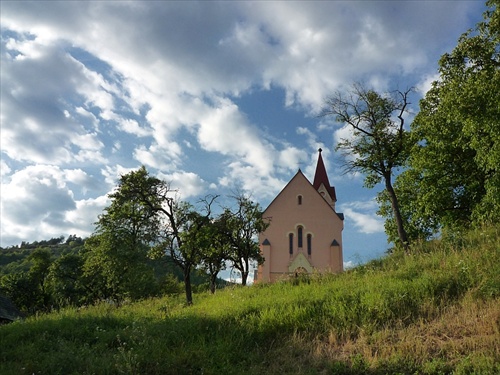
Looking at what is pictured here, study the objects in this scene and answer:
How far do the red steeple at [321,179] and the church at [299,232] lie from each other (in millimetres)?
7097

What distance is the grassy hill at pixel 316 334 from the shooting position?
7.23 metres

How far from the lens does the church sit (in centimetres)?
4312

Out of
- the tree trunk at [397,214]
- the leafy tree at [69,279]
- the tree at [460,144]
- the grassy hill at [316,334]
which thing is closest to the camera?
the grassy hill at [316,334]

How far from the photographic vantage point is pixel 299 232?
4469 cm

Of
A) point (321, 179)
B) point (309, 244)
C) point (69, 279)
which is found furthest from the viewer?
point (321, 179)

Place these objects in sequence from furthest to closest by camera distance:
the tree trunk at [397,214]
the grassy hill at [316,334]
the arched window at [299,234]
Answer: the arched window at [299,234], the tree trunk at [397,214], the grassy hill at [316,334]

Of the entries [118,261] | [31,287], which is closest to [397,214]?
[118,261]

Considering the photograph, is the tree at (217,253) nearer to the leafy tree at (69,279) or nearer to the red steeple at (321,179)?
the leafy tree at (69,279)

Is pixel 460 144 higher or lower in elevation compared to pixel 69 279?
higher

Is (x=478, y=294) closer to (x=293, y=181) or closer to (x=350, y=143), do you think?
(x=350, y=143)

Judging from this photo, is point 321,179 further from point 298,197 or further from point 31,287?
point 31,287

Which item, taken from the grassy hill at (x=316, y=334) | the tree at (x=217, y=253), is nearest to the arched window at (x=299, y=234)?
the tree at (x=217, y=253)

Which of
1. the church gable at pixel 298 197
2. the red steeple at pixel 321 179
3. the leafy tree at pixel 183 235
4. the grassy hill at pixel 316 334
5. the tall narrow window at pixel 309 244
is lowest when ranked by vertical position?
the grassy hill at pixel 316 334

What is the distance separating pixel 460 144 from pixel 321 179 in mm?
33011
